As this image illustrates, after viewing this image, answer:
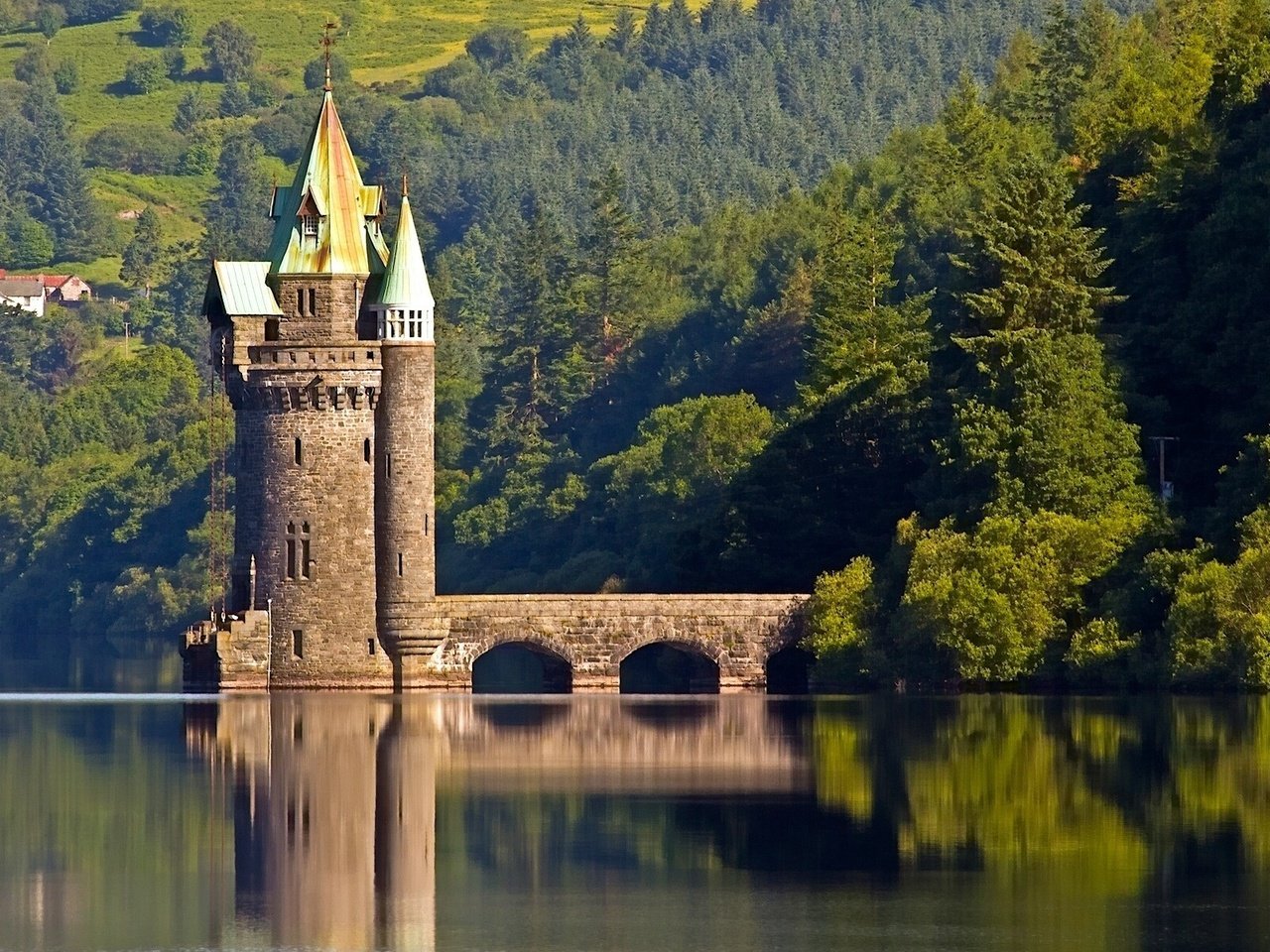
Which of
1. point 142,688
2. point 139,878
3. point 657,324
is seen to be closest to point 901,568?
point 142,688

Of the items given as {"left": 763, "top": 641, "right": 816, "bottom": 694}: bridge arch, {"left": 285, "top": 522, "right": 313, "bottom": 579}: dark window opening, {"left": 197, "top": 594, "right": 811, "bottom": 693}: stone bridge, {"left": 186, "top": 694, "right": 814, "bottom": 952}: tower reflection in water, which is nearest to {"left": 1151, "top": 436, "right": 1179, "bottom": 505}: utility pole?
{"left": 197, "top": 594, "right": 811, "bottom": 693}: stone bridge

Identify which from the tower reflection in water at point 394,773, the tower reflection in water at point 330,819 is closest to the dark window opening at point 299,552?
the tower reflection in water at point 394,773

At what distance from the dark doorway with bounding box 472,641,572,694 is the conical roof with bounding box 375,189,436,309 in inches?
369

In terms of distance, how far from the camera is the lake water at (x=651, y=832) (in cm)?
4862

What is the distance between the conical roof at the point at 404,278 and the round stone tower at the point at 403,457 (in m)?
0.03

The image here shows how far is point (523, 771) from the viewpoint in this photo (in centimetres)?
7081

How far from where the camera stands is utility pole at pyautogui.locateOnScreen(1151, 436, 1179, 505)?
101 metres

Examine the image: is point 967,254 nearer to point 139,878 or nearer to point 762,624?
point 762,624

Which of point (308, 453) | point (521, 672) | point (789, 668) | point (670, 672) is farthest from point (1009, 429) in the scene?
point (521, 672)

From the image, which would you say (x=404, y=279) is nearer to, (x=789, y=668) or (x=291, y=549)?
(x=291, y=549)

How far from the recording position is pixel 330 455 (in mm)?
97688

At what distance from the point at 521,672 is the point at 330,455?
87.9 feet

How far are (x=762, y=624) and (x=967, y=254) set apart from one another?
57.7 feet

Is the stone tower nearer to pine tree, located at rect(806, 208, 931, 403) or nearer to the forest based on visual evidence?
the forest
